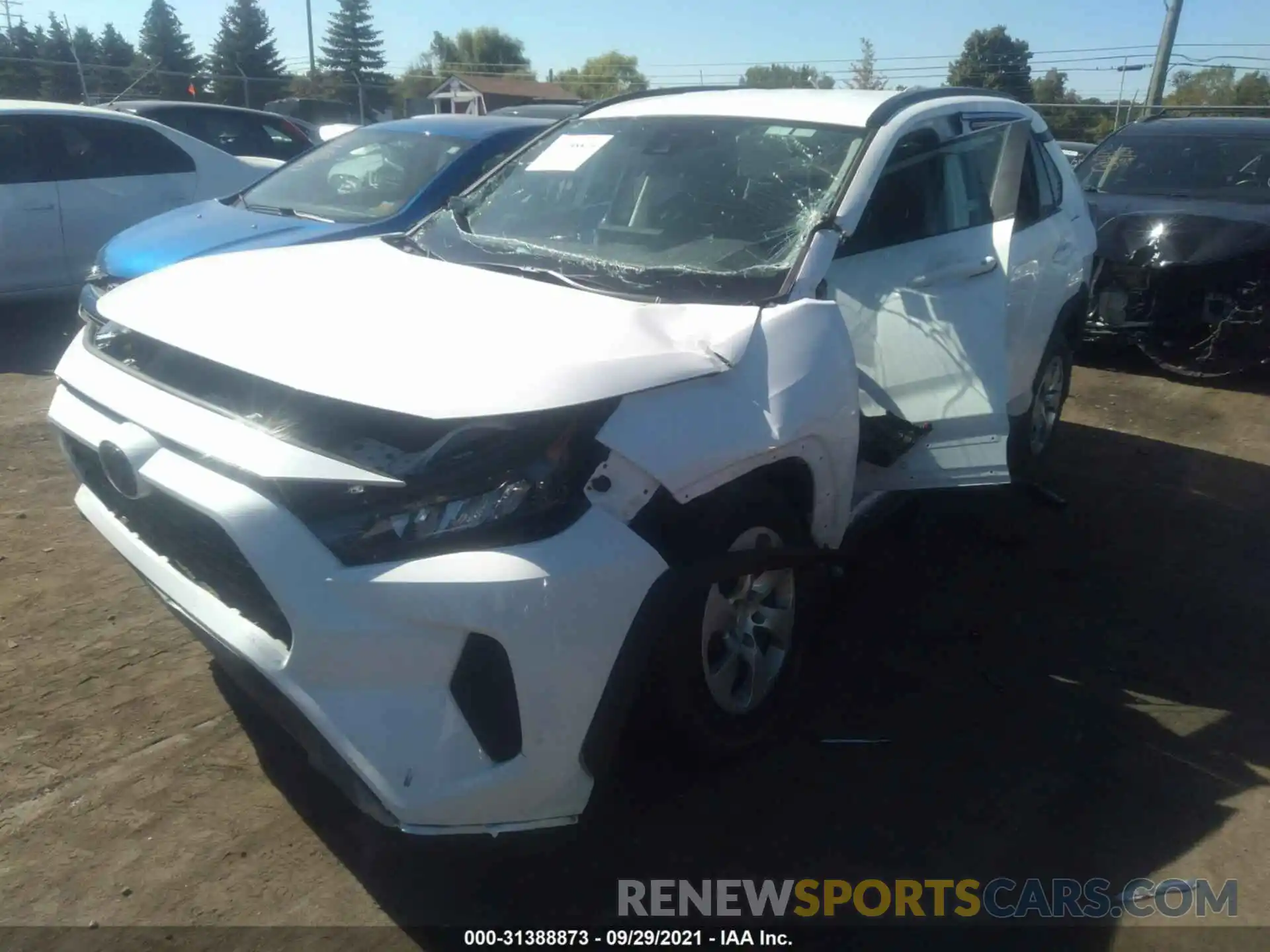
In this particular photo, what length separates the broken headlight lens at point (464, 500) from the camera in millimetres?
2303

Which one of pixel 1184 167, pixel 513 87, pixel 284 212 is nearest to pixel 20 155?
pixel 284 212

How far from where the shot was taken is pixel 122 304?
10.2 ft

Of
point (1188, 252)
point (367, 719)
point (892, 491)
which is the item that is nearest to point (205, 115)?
point (1188, 252)

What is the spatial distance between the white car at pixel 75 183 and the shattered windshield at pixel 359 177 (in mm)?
1731

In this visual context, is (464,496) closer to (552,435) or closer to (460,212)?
(552,435)

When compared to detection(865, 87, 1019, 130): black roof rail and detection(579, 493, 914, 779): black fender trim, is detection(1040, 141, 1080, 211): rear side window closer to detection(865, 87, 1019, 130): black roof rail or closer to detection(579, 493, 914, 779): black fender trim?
detection(865, 87, 1019, 130): black roof rail

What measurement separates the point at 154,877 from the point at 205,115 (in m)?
12.4

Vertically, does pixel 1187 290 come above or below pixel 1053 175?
below

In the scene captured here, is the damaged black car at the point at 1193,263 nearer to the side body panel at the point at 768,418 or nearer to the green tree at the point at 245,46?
the side body panel at the point at 768,418

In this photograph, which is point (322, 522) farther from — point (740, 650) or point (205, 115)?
point (205, 115)

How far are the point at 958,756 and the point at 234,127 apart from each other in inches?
496

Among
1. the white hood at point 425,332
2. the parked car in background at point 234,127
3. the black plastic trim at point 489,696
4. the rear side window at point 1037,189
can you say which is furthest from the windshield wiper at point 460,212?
the parked car in background at point 234,127

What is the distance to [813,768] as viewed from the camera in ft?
10.6

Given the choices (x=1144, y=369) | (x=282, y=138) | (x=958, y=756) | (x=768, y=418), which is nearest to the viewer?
(x=768, y=418)
